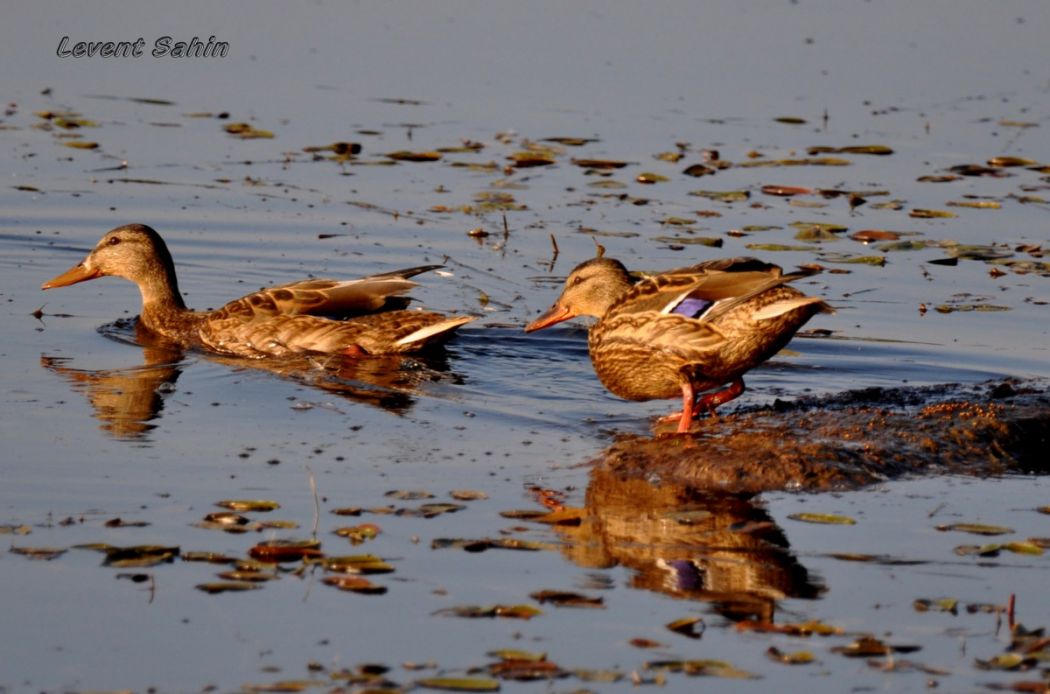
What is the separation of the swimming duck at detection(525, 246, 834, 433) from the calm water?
38 centimetres

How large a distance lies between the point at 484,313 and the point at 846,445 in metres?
4.24

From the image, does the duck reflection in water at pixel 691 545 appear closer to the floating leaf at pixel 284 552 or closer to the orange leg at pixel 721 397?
the floating leaf at pixel 284 552

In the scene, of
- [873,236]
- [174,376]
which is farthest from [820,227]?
[174,376]

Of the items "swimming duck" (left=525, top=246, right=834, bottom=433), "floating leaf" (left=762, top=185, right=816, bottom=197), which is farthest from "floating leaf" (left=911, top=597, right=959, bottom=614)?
"floating leaf" (left=762, top=185, right=816, bottom=197)

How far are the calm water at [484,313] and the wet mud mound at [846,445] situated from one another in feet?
0.87

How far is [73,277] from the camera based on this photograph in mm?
12867

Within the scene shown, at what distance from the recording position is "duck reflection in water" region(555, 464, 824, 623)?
6.86 m

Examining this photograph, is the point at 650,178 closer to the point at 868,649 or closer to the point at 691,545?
the point at 691,545

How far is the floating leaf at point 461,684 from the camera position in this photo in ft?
19.1

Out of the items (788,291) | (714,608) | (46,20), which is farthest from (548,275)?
(46,20)

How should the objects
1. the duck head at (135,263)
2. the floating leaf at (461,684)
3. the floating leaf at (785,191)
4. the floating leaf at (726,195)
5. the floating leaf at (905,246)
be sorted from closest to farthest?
the floating leaf at (461,684) → the duck head at (135,263) → the floating leaf at (905,246) → the floating leaf at (726,195) → the floating leaf at (785,191)

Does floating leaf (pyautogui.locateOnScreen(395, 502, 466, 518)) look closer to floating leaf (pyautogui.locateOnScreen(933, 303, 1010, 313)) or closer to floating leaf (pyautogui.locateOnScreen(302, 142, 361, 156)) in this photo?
floating leaf (pyautogui.locateOnScreen(933, 303, 1010, 313))

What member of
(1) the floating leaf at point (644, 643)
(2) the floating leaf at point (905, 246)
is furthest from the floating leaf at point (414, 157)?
(1) the floating leaf at point (644, 643)

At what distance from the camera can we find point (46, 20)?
68.0 ft
